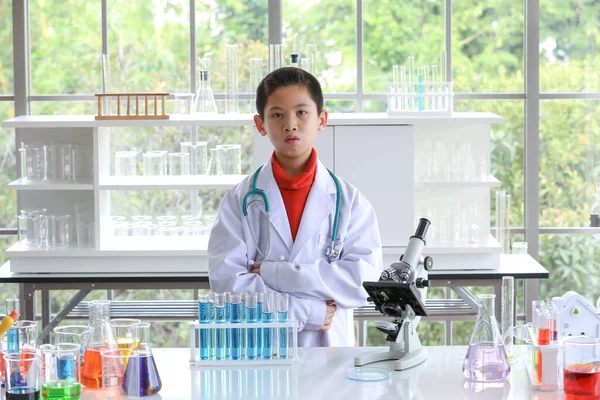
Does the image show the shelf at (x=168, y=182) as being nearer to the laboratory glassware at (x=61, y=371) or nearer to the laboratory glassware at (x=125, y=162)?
the laboratory glassware at (x=125, y=162)

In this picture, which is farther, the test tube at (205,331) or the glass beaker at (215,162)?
the glass beaker at (215,162)

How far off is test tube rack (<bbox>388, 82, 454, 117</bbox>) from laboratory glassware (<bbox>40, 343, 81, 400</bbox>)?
9.11ft

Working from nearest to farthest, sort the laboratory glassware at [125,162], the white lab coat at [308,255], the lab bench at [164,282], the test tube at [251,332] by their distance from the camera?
the test tube at [251,332]
the white lab coat at [308,255]
the lab bench at [164,282]
the laboratory glassware at [125,162]

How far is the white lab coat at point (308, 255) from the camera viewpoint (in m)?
2.72

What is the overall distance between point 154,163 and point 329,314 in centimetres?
224

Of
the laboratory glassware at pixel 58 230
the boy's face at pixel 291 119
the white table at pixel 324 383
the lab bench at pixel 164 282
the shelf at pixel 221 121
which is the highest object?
the shelf at pixel 221 121

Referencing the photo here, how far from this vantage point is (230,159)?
4.76 meters

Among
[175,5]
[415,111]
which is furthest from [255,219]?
[175,5]

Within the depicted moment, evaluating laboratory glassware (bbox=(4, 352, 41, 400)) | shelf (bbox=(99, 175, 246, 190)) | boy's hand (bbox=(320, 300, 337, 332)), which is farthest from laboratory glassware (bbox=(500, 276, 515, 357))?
shelf (bbox=(99, 175, 246, 190))

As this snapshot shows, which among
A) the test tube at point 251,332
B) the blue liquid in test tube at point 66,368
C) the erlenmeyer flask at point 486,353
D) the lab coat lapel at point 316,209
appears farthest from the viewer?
the lab coat lapel at point 316,209

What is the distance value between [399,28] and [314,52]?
773mm

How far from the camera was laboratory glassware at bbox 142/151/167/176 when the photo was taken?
476cm

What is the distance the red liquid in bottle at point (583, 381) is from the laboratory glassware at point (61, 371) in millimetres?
1050

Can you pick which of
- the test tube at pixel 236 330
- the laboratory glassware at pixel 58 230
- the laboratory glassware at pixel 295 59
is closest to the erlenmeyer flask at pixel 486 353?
the test tube at pixel 236 330
